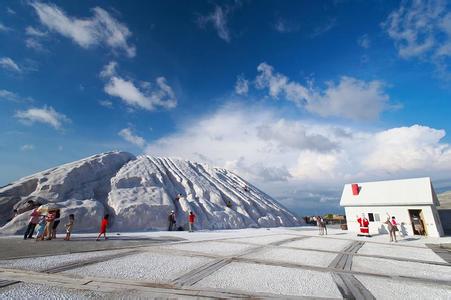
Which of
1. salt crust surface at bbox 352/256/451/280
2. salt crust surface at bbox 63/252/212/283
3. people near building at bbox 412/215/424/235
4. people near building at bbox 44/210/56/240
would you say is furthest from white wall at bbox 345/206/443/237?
people near building at bbox 44/210/56/240

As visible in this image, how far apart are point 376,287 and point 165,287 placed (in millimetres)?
6477

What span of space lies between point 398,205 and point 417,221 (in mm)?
2498

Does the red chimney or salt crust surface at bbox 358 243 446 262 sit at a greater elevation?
the red chimney

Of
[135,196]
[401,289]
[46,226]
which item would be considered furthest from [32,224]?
[401,289]

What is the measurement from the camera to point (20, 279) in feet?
20.8

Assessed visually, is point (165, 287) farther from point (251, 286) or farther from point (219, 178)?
point (219, 178)

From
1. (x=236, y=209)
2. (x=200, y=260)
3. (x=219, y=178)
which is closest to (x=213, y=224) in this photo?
(x=236, y=209)

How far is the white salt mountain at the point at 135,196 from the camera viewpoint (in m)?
25.1

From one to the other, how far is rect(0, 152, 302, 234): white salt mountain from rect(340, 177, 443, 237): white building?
15.2 m

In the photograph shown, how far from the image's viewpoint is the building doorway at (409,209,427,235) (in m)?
23.9

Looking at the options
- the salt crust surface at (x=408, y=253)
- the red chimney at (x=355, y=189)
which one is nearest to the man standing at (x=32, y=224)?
the salt crust surface at (x=408, y=253)

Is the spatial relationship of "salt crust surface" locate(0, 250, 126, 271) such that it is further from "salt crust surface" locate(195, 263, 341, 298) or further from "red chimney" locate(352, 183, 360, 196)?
"red chimney" locate(352, 183, 360, 196)

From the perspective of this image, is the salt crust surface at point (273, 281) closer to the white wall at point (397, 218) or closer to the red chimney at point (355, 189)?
the white wall at point (397, 218)

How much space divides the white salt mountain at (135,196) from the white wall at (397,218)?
14351 millimetres
